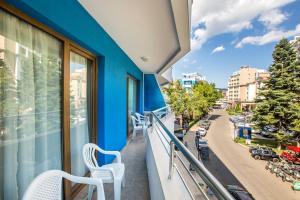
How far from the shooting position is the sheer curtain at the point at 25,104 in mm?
1216

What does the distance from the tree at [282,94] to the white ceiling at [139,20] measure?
16.7 m

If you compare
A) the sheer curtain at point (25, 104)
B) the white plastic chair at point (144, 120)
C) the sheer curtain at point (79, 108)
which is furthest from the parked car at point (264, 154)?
the sheer curtain at point (25, 104)

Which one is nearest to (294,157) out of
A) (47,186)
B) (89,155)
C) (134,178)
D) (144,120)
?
(144,120)

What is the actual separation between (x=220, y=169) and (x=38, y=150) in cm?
1238

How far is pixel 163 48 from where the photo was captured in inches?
155

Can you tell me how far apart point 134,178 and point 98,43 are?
7.69ft

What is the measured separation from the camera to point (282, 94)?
15.1 metres

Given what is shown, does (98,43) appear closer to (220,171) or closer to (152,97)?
(152,97)

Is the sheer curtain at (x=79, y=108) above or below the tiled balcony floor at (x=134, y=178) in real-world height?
above

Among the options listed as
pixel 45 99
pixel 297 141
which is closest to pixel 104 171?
pixel 45 99

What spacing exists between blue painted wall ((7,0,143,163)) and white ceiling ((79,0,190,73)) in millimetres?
154

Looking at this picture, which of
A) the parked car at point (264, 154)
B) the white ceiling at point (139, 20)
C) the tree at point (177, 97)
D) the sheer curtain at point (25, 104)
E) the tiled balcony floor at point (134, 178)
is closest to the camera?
the sheer curtain at point (25, 104)

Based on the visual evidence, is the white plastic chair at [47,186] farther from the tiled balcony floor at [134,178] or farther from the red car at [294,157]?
the red car at [294,157]

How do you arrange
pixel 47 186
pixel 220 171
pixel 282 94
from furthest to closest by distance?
1. pixel 282 94
2. pixel 220 171
3. pixel 47 186
